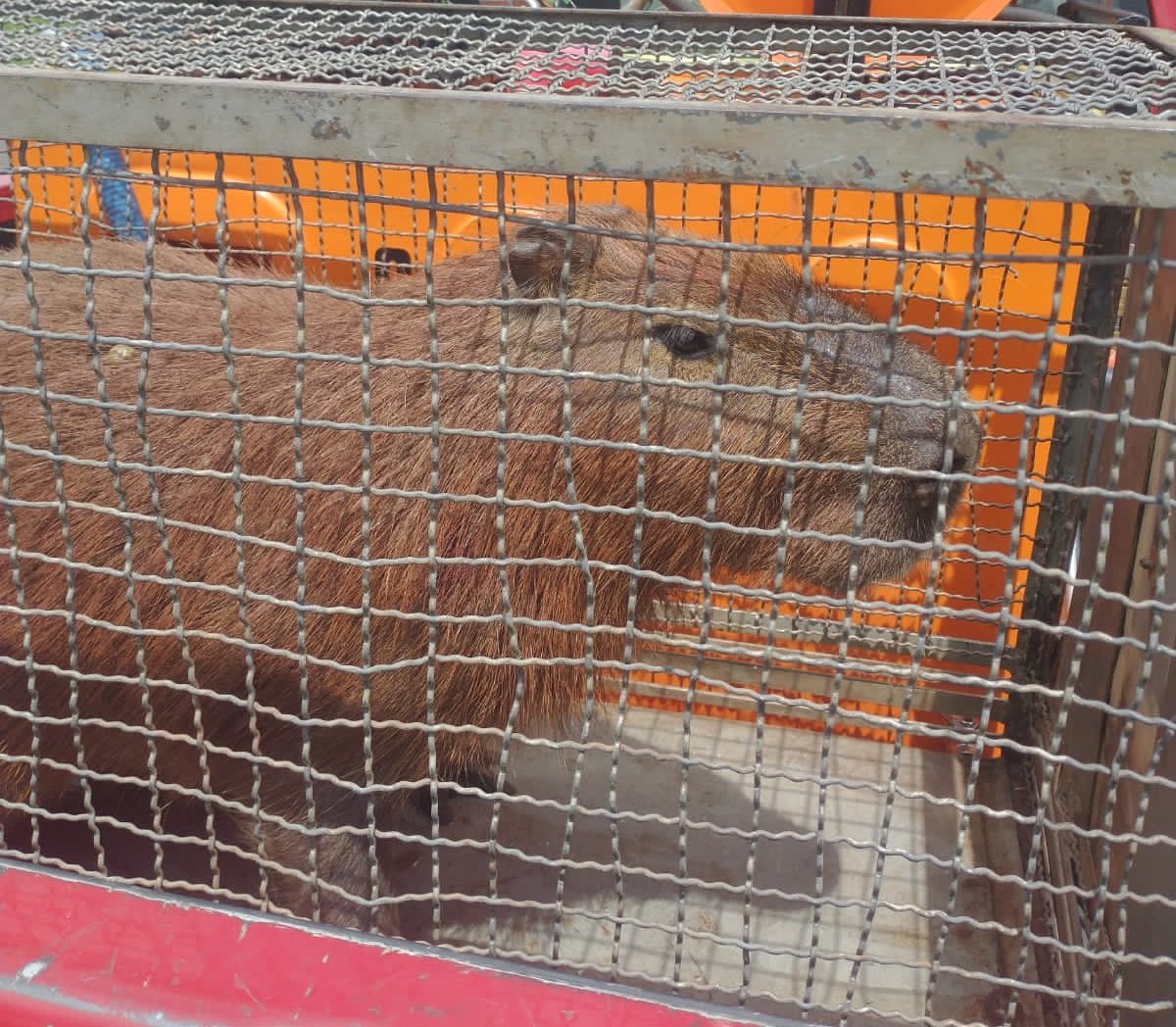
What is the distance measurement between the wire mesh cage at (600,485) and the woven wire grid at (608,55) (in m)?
0.02

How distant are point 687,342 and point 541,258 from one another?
331mm

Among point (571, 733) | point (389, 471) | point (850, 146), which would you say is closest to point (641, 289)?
point (389, 471)

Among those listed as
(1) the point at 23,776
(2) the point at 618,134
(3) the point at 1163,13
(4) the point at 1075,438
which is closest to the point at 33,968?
(1) the point at 23,776

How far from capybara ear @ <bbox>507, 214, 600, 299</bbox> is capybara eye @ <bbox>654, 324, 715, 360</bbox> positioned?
0.79 ft

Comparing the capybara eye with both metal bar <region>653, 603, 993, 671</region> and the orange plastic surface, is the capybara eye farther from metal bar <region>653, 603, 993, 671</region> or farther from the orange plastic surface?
metal bar <region>653, 603, 993, 671</region>

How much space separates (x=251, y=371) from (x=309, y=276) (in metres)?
1.23

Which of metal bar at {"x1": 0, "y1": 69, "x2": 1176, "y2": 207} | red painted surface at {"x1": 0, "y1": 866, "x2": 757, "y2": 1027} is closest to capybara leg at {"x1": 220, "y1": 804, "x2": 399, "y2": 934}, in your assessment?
red painted surface at {"x1": 0, "y1": 866, "x2": 757, "y2": 1027}

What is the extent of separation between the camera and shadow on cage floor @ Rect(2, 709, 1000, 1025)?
8.47 feet

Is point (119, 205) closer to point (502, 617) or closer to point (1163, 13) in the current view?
point (502, 617)

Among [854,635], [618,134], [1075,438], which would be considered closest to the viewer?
[618,134]

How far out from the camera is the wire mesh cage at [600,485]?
4.13 ft

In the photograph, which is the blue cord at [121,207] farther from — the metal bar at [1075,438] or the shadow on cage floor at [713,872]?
the metal bar at [1075,438]


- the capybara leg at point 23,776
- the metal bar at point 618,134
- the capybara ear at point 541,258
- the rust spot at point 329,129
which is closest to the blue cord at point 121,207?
the capybara leg at point 23,776

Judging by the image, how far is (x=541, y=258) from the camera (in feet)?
6.54
